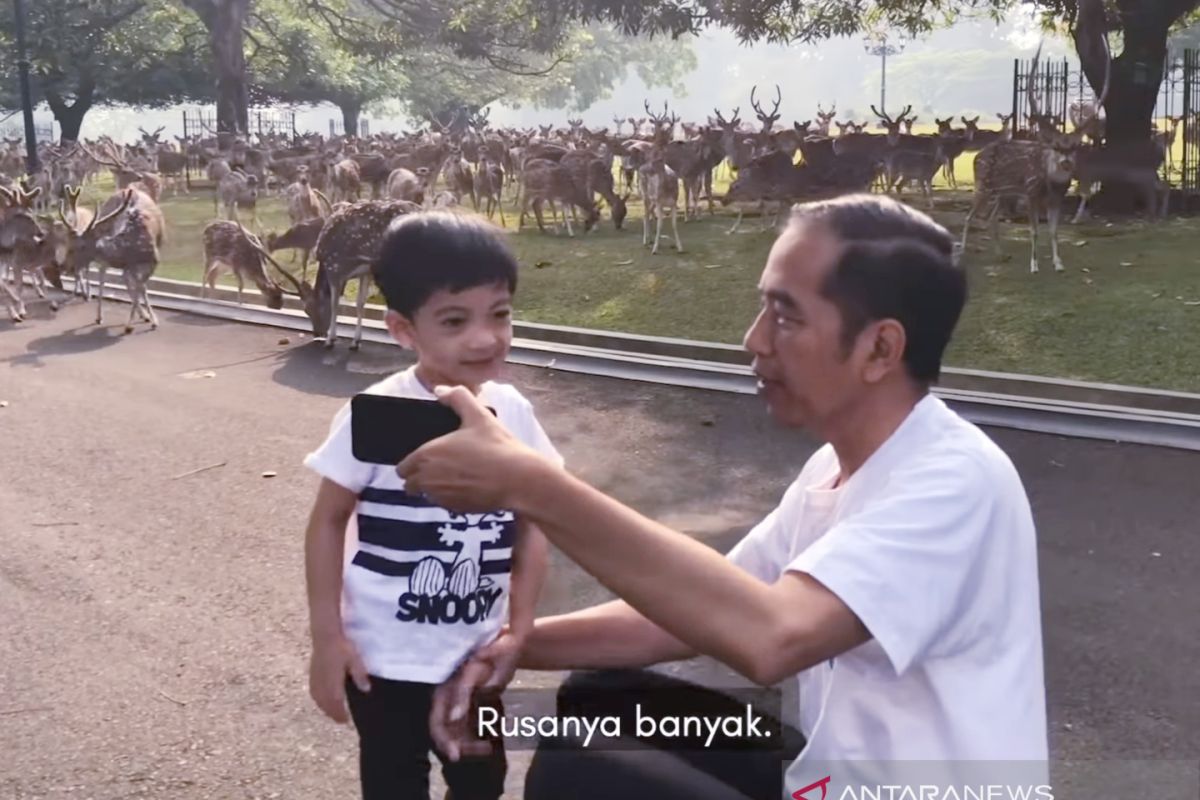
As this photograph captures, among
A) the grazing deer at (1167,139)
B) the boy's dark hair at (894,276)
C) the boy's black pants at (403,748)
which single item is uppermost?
the grazing deer at (1167,139)

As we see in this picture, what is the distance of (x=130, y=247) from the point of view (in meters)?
13.0

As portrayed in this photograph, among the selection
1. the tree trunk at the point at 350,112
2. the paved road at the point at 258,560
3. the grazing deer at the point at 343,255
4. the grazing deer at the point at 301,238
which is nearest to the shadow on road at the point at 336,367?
the paved road at the point at 258,560

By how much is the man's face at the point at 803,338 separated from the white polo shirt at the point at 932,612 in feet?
0.41

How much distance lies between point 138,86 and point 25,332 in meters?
33.0

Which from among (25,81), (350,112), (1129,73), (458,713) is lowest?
(458,713)

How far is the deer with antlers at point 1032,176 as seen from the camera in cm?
1366

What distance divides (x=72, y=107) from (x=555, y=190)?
3160cm

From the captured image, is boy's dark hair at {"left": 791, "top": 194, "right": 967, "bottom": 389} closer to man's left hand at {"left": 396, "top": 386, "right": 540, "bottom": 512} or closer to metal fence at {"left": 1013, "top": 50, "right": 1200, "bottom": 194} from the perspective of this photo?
man's left hand at {"left": 396, "top": 386, "right": 540, "bottom": 512}

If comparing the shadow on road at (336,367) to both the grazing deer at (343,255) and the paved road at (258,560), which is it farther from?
the grazing deer at (343,255)

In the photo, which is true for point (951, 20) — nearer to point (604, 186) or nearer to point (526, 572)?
point (604, 186)

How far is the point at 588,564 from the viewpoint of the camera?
6.19 ft

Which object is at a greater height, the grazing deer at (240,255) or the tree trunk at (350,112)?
the tree trunk at (350,112)

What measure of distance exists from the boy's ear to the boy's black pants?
2.19ft

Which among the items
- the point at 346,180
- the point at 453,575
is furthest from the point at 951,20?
the point at 453,575
